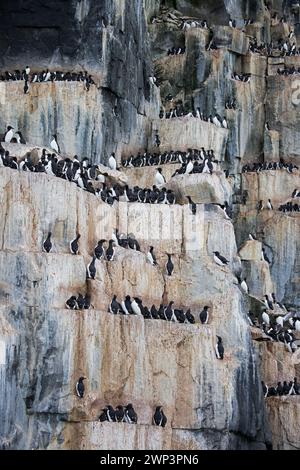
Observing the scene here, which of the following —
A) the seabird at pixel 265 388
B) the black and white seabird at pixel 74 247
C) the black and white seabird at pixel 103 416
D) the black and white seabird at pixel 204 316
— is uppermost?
the black and white seabird at pixel 74 247

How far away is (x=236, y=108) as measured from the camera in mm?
57000

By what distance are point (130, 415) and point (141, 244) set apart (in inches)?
246

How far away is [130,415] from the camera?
3881 cm

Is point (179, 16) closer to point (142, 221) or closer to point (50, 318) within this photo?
point (142, 221)

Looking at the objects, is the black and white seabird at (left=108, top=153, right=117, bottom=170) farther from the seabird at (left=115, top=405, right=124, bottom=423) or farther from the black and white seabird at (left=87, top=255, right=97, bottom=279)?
the seabird at (left=115, top=405, right=124, bottom=423)

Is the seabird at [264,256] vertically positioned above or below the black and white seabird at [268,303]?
above

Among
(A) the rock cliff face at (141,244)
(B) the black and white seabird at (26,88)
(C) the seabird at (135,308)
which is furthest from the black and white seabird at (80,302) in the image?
(B) the black and white seabird at (26,88)

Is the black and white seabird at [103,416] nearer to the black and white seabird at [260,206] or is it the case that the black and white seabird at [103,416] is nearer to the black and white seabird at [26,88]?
the black and white seabird at [26,88]

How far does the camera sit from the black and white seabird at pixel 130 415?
38531 millimetres

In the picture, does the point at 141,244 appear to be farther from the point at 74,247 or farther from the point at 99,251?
the point at 74,247

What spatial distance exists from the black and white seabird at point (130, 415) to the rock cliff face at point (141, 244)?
412 millimetres

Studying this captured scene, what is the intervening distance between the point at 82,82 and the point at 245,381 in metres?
12.6
